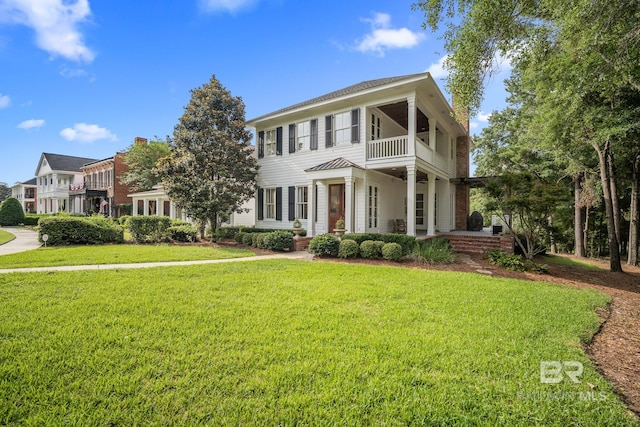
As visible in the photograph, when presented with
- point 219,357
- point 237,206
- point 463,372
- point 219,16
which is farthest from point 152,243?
point 463,372

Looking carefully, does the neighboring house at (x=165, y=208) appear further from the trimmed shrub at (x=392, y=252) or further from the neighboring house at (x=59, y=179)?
the neighboring house at (x=59, y=179)

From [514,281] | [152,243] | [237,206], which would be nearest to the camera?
[514,281]

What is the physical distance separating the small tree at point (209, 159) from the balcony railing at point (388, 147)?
6.35 m

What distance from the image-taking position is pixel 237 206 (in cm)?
1462

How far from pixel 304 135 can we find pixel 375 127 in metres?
3.52

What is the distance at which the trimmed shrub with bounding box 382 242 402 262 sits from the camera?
916 cm

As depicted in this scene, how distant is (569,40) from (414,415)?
310 inches

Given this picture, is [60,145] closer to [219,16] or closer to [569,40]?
[219,16]

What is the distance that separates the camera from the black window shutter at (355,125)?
12.4 meters

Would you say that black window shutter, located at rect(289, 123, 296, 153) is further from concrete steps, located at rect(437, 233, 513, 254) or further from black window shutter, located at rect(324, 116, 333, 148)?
concrete steps, located at rect(437, 233, 513, 254)

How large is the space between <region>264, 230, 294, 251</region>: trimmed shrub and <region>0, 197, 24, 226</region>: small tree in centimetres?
2993

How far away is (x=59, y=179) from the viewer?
38.5 metres

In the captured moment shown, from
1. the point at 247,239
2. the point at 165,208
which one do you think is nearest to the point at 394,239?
the point at 247,239

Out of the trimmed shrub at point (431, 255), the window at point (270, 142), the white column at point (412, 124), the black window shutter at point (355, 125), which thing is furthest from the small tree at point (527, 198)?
the window at point (270, 142)
